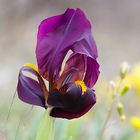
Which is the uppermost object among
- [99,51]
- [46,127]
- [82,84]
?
[82,84]

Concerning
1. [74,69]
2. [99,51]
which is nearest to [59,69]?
[74,69]

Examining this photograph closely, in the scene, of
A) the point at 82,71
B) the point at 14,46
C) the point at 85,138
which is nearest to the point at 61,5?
the point at 14,46

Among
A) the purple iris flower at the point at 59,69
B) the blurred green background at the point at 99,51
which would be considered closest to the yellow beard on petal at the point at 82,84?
the purple iris flower at the point at 59,69

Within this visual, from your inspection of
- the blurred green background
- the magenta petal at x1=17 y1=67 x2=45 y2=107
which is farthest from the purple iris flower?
the blurred green background

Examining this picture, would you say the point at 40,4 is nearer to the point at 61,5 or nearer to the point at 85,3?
the point at 61,5

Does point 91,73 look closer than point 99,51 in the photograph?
Yes

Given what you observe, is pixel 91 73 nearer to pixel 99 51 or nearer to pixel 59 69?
pixel 59 69
